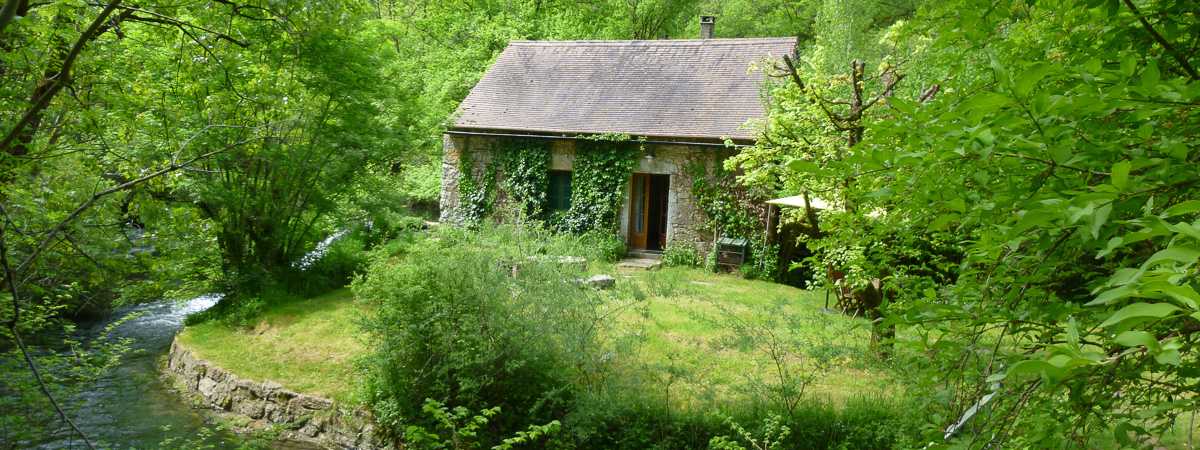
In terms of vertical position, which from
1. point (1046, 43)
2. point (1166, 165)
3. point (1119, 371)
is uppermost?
point (1046, 43)

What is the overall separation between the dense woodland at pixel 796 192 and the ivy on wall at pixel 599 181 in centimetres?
278

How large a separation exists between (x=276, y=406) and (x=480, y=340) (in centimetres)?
301

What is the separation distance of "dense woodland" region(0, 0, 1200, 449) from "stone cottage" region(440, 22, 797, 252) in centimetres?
139

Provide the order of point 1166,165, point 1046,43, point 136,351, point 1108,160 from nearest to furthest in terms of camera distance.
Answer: point 1166,165 < point 1108,160 < point 1046,43 < point 136,351

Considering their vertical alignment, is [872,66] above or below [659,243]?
above

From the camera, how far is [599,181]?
607 inches

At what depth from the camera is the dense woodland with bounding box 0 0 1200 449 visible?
1.98 metres

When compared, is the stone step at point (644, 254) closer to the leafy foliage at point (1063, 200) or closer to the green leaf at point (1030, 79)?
the leafy foliage at point (1063, 200)

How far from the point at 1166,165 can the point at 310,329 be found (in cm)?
1053

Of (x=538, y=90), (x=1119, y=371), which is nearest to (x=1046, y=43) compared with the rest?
(x=1119, y=371)

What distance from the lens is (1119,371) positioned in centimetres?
221

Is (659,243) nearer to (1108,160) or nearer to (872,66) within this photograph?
(872,66)

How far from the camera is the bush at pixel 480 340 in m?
7.46

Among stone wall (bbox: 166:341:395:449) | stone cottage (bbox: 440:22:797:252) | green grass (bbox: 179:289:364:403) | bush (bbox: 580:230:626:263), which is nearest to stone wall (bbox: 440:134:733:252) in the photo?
stone cottage (bbox: 440:22:797:252)
